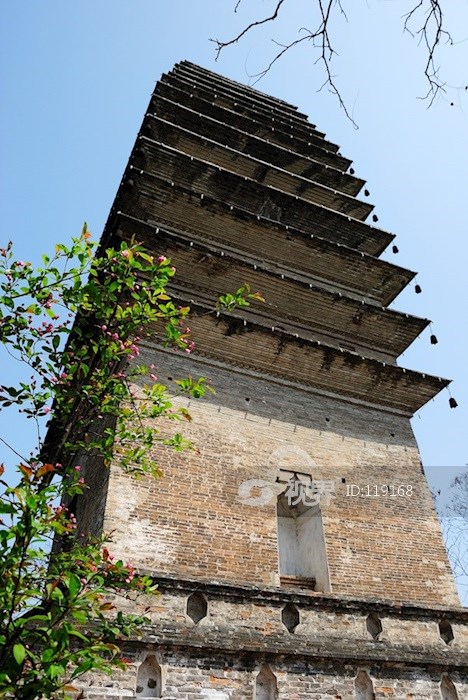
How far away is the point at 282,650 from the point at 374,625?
57.7 inches

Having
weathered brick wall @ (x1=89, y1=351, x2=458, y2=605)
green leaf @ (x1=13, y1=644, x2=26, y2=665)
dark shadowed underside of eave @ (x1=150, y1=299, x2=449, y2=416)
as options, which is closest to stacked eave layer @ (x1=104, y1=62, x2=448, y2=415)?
dark shadowed underside of eave @ (x1=150, y1=299, x2=449, y2=416)

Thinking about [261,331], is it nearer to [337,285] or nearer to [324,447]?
[324,447]

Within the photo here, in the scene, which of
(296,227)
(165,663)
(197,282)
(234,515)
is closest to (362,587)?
(234,515)

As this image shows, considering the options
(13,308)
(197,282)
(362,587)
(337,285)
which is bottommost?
(362,587)

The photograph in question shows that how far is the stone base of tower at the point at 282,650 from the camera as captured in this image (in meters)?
5.50

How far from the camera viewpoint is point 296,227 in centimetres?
A: 1267

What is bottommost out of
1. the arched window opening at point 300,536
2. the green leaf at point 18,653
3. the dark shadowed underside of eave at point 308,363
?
the green leaf at point 18,653

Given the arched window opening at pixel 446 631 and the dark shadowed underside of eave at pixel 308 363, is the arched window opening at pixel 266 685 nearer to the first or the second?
the arched window opening at pixel 446 631

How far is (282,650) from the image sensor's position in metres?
5.91

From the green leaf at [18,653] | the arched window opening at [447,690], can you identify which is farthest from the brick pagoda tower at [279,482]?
the green leaf at [18,653]

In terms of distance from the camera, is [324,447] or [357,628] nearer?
[357,628]

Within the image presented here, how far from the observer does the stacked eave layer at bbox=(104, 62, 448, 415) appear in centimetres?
930

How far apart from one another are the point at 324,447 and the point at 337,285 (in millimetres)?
4251

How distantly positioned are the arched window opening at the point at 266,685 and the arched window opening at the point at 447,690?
2.09 metres
